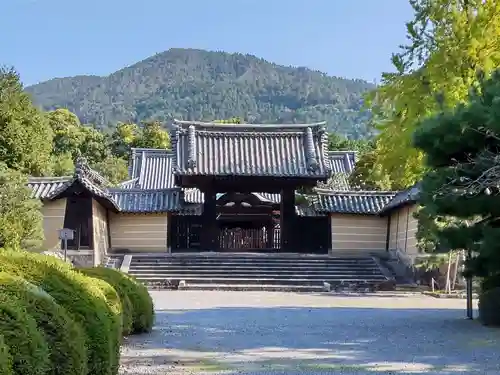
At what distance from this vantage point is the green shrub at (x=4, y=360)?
11.3 feet

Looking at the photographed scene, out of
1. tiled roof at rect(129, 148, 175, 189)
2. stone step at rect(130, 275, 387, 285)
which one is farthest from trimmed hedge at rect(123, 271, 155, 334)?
tiled roof at rect(129, 148, 175, 189)

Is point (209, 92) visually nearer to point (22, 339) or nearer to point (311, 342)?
point (311, 342)

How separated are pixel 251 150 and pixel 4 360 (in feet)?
83.1

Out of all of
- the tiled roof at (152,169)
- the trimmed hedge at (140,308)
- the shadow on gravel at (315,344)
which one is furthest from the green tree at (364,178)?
the trimmed hedge at (140,308)

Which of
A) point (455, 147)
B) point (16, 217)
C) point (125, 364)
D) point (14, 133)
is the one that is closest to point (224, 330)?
point (125, 364)

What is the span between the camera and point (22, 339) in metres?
3.86

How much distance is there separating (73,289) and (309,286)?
691 inches

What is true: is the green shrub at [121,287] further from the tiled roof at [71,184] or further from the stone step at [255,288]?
the tiled roof at [71,184]

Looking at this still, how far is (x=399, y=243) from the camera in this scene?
26234mm

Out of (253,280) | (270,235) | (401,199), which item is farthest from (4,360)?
(270,235)

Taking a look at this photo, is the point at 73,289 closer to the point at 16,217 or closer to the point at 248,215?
the point at 16,217

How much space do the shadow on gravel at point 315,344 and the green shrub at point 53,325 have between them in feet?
6.63

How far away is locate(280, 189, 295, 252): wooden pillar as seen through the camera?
2741cm

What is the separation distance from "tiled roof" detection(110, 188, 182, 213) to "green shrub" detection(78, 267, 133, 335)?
17.9 metres
